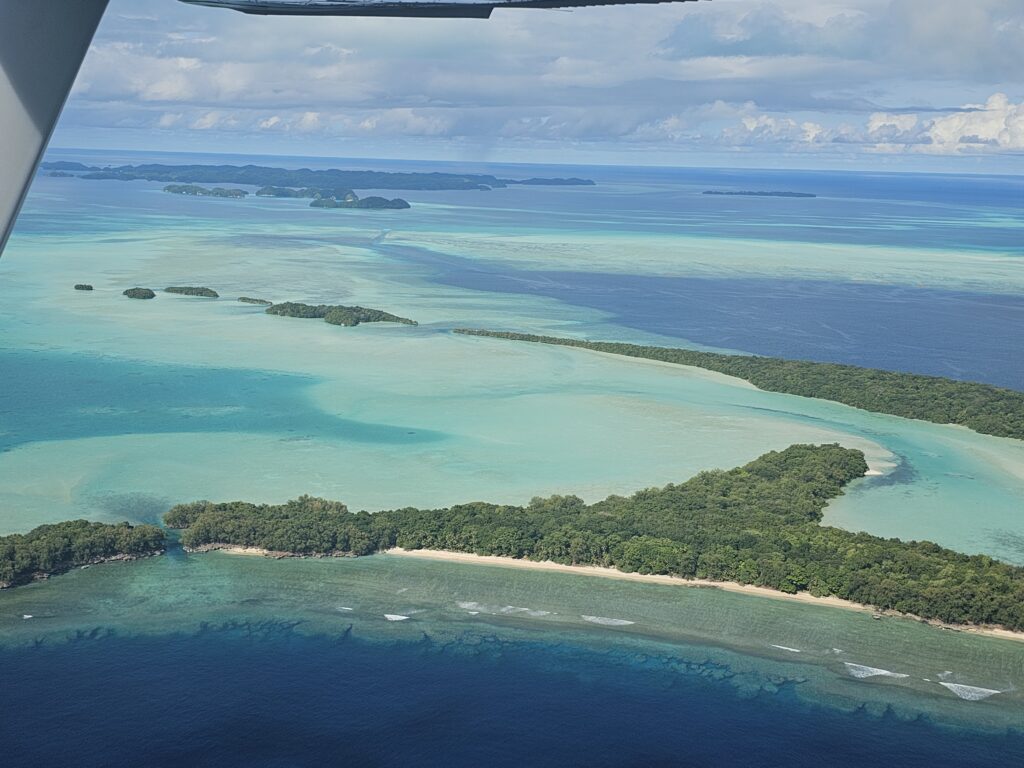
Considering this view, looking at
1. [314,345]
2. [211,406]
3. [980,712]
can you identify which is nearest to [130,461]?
[211,406]

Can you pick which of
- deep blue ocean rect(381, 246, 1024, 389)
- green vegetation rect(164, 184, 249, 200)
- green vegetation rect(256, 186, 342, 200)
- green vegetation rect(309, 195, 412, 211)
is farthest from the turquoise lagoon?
green vegetation rect(256, 186, 342, 200)

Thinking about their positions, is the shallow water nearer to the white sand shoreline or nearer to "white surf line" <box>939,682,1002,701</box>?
"white surf line" <box>939,682,1002,701</box>

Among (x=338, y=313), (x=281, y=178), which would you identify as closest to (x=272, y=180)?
(x=281, y=178)

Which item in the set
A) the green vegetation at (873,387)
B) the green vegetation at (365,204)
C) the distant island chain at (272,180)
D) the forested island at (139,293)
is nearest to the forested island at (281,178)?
the distant island chain at (272,180)

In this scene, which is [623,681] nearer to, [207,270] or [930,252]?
[207,270]

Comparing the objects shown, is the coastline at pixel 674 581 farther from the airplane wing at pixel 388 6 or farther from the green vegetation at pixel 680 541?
the airplane wing at pixel 388 6

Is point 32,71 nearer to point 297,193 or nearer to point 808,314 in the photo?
point 808,314
